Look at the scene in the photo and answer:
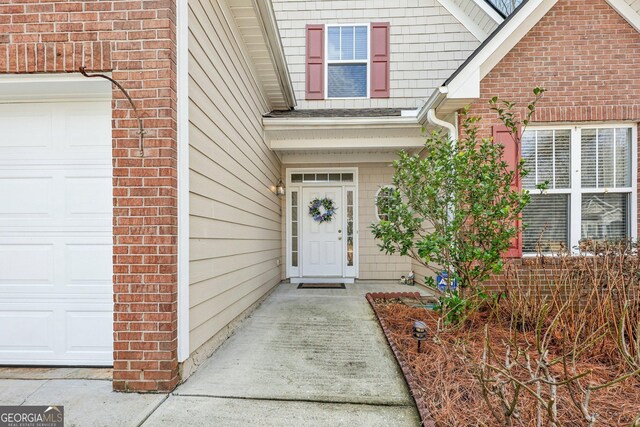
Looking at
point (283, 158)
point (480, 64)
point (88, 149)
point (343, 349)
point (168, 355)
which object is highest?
point (480, 64)

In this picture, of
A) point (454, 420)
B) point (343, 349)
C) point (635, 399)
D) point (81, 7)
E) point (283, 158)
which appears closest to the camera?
point (454, 420)

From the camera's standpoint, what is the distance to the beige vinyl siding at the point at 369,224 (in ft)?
22.1

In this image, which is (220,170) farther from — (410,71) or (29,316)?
(410,71)

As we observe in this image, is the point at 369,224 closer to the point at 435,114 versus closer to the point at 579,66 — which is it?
the point at 435,114

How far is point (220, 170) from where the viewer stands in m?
3.30

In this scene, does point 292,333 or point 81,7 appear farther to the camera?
point 292,333

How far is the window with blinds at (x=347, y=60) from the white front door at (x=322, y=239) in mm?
2009

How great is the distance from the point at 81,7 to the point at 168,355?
2528mm

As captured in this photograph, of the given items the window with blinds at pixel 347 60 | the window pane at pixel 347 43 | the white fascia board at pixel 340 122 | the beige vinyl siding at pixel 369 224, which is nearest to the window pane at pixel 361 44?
the window with blinds at pixel 347 60

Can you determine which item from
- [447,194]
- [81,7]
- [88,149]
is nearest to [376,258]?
[447,194]

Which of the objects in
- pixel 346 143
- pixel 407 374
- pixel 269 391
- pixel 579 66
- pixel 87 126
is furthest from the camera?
pixel 346 143

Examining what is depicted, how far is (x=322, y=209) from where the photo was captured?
6797 millimetres

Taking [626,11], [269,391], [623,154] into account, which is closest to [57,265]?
[269,391]

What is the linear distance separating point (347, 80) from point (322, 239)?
3241 millimetres
